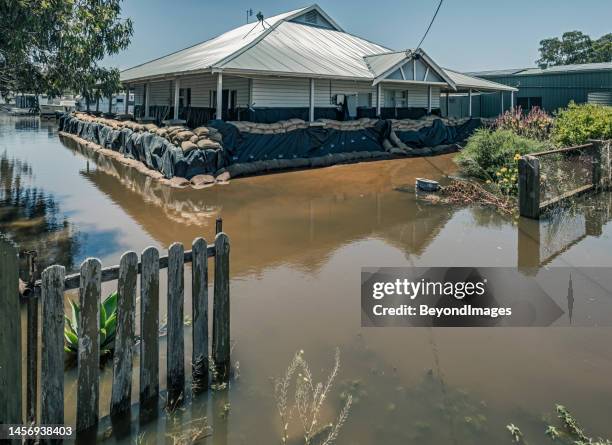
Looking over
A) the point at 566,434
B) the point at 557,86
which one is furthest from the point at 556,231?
the point at 557,86

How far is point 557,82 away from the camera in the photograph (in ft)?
117

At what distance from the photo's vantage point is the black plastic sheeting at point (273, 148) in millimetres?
14898

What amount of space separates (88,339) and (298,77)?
17.0 metres

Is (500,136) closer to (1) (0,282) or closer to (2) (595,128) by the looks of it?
A: (2) (595,128)

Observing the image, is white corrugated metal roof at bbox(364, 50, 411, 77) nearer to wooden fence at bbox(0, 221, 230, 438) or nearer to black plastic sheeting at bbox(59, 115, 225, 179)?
black plastic sheeting at bbox(59, 115, 225, 179)

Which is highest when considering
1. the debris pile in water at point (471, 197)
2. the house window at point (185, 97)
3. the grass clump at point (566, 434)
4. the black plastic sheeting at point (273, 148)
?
the house window at point (185, 97)

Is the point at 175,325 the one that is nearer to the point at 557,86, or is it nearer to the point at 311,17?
the point at 311,17

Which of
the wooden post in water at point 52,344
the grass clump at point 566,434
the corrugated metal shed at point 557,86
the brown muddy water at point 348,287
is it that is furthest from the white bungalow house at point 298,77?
the grass clump at point 566,434

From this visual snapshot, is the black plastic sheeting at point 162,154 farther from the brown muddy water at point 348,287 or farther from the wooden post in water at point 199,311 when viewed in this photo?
the wooden post in water at point 199,311

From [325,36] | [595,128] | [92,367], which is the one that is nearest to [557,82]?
[325,36]

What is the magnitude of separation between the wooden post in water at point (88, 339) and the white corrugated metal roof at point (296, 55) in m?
14.7

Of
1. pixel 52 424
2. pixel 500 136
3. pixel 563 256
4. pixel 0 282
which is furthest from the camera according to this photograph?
pixel 500 136

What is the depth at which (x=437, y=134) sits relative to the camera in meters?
22.6

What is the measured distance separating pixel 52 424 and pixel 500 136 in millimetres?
13374
